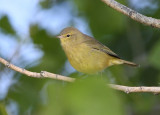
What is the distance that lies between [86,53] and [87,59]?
14 cm

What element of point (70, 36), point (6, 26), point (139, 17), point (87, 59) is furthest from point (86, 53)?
point (139, 17)

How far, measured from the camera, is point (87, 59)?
4.11 meters

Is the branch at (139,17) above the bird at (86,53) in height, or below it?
above

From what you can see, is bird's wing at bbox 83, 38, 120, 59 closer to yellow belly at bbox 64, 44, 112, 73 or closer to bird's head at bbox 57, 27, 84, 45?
yellow belly at bbox 64, 44, 112, 73

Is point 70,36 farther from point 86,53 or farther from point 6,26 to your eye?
point 6,26

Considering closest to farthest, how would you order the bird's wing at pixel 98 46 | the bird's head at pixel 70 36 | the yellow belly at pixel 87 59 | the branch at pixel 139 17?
the branch at pixel 139 17 → the yellow belly at pixel 87 59 → the bird's wing at pixel 98 46 → the bird's head at pixel 70 36

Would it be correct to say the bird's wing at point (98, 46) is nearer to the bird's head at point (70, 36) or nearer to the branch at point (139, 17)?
the bird's head at point (70, 36)

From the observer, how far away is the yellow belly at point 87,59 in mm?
3975

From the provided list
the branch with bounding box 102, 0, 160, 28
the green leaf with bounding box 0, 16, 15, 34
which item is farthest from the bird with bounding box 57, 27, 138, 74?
the branch with bounding box 102, 0, 160, 28

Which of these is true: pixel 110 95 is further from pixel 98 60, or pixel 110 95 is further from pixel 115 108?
pixel 98 60

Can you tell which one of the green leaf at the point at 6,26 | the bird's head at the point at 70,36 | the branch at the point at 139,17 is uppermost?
the branch at the point at 139,17

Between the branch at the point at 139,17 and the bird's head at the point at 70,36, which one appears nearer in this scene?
the branch at the point at 139,17

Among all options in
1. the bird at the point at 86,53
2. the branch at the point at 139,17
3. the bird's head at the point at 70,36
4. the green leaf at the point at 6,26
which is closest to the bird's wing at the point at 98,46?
the bird at the point at 86,53

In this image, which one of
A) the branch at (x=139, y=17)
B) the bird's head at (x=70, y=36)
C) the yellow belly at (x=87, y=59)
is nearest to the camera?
the branch at (x=139, y=17)
